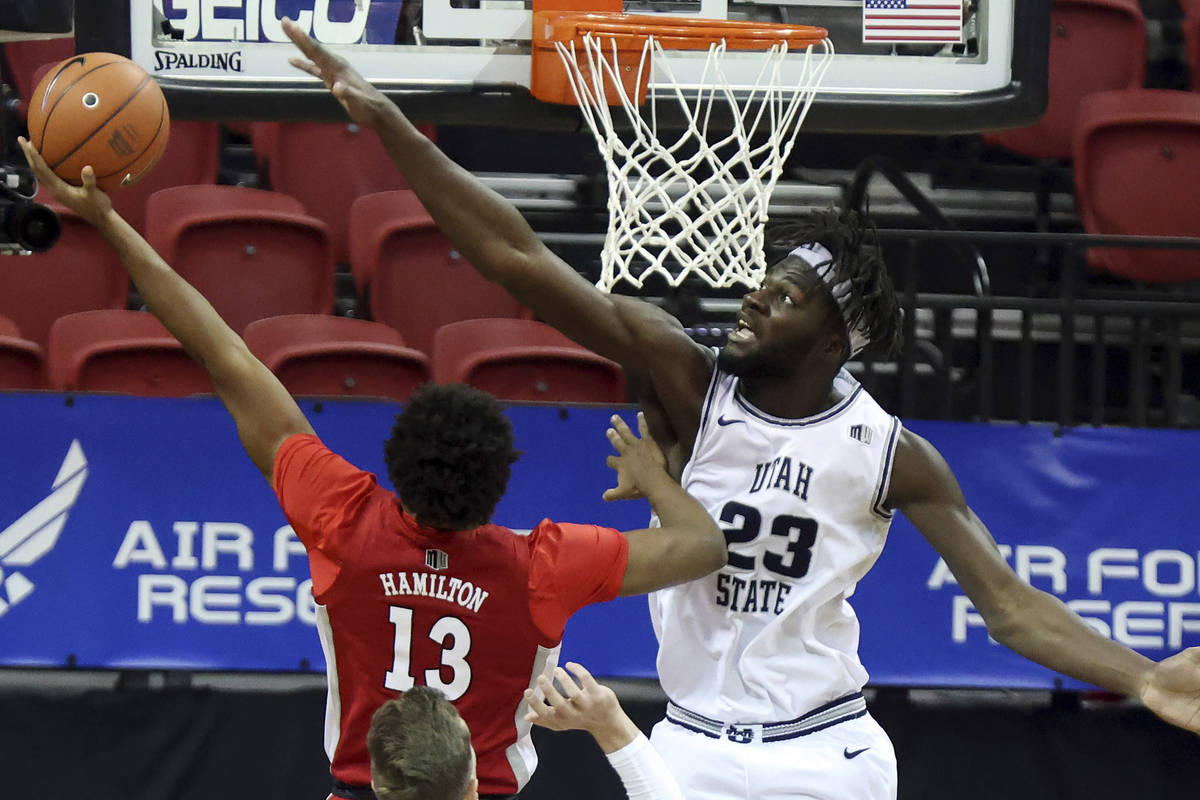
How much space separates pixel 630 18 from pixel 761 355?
1060mm

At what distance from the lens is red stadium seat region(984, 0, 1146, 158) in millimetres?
7867

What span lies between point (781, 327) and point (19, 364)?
323 centimetres

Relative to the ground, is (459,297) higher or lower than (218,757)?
higher

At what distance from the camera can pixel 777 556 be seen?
3.90 m

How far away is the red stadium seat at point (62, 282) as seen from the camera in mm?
6496

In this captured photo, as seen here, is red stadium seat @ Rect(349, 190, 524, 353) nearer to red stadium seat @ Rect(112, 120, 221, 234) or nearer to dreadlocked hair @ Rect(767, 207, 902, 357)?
red stadium seat @ Rect(112, 120, 221, 234)

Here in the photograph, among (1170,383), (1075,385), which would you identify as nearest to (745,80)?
(1170,383)

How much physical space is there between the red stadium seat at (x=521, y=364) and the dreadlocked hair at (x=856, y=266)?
1.94 metres

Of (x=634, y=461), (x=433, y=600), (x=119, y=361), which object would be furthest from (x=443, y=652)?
(x=119, y=361)

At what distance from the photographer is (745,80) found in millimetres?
4527

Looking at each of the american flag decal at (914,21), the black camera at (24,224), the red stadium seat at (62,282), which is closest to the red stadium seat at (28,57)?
the red stadium seat at (62,282)

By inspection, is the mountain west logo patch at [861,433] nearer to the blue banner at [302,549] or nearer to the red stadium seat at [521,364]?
the blue banner at [302,549]

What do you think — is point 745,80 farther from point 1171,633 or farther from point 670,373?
point 1171,633

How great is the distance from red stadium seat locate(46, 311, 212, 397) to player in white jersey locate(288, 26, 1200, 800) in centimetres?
234
